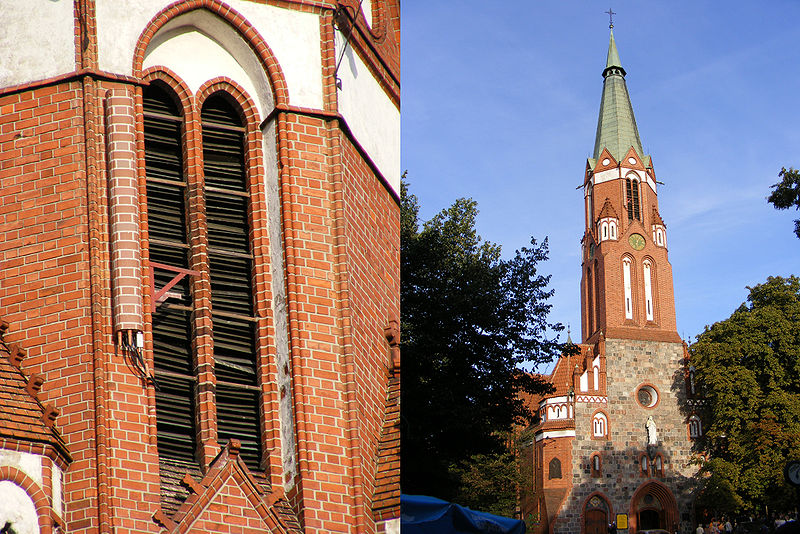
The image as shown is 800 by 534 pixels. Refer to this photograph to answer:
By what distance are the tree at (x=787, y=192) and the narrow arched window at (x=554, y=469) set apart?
34.0 metres

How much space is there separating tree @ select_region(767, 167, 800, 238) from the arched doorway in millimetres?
33917

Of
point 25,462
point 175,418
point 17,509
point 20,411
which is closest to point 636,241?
point 175,418

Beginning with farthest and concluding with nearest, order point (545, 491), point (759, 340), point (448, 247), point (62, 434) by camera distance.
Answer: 1. point (545, 491)
2. point (759, 340)
3. point (448, 247)
4. point (62, 434)

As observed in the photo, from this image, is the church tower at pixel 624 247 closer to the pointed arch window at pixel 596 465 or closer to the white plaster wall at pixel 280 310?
the pointed arch window at pixel 596 465

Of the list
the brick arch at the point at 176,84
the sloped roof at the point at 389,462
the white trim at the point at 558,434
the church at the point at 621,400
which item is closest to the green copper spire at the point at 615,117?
the church at the point at 621,400

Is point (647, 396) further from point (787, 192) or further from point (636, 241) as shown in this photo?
point (787, 192)

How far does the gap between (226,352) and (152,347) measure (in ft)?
3.03

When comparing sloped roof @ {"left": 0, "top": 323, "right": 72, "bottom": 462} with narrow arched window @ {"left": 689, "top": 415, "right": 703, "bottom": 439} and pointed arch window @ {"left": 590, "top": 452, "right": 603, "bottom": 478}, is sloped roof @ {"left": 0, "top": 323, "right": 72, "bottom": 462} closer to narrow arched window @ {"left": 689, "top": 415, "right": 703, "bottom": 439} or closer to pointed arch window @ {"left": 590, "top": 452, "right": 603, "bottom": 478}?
pointed arch window @ {"left": 590, "top": 452, "right": 603, "bottom": 478}

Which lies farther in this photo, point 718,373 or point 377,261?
point 718,373

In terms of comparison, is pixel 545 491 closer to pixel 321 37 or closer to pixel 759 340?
pixel 759 340

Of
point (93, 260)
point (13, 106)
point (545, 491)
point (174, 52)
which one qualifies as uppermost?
point (174, 52)

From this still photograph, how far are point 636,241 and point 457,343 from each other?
120 ft

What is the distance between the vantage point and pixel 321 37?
31.3ft

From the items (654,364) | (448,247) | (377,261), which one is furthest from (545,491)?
(377,261)
